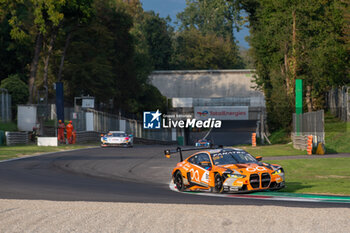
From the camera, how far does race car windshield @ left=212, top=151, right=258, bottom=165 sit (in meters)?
16.8

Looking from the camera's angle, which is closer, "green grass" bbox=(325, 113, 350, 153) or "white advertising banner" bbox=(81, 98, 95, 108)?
"green grass" bbox=(325, 113, 350, 153)

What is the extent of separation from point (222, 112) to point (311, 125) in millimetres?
43066

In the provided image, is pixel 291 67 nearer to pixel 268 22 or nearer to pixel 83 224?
pixel 268 22

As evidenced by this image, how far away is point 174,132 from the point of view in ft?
264

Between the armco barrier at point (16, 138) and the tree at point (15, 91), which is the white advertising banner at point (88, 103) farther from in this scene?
the armco barrier at point (16, 138)

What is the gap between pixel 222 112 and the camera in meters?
79.9

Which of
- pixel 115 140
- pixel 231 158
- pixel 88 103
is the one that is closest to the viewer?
pixel 231 158

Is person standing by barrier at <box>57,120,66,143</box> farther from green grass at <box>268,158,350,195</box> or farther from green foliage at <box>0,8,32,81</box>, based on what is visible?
green grass at <box>268,158,350,195</box>

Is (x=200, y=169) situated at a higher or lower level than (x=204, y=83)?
lower

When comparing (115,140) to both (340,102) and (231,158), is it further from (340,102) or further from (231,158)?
(231,158)

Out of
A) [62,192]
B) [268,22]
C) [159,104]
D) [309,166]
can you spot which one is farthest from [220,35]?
[62,192]


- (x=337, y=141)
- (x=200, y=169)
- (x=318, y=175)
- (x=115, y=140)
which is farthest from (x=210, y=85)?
(x=200, y=169)

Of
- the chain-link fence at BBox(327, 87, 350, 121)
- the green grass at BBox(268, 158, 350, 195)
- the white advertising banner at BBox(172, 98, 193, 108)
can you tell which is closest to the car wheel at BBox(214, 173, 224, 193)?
the green grass at BBox(268, 158, 350, 195)

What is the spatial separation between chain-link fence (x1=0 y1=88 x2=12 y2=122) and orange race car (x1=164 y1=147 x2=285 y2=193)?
3162 cm
